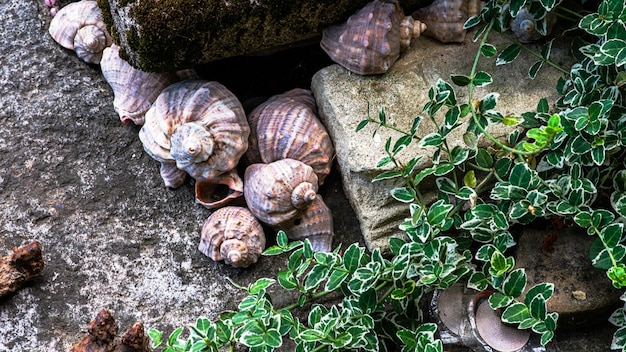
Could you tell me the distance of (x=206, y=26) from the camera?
7.64 feet

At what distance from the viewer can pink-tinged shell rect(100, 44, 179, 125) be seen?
8.41 ft

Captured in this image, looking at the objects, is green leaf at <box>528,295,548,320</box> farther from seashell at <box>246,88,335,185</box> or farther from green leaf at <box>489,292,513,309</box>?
seashell at <box>246,88,335,185</box>

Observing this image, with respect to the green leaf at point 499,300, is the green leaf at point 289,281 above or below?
above

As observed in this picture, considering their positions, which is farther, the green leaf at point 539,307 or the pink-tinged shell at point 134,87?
the pink-tinged shell at point 134,87

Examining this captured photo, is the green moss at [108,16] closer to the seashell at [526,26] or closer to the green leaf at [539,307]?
the seashell at [526,26]

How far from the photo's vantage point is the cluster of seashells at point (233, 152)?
237cm

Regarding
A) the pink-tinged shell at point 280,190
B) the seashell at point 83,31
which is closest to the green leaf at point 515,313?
the pink-tinged shell at point 280,190

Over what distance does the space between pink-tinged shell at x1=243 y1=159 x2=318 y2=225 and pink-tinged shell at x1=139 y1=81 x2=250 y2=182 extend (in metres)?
0.12

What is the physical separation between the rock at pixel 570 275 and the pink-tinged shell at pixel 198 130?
94 cm

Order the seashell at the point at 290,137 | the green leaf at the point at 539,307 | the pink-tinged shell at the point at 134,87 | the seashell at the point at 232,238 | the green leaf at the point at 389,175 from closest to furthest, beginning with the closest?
the green leaf at the point at 539,307
the green leaf at the point at 389,175
the seashell at the point at 232,238
the seashell at the point at 290,137
the pink-tinged shell at the point at 134,87

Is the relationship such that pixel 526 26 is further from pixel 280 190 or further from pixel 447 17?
pixel 280 190

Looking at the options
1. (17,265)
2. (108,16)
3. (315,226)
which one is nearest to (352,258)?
(315,226)

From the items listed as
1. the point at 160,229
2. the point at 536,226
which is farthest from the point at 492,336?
the point at 160,229

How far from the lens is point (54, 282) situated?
231 cm
